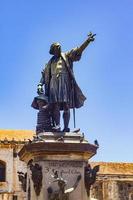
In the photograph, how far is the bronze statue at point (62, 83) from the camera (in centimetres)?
1132

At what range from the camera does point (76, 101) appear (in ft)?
38.0

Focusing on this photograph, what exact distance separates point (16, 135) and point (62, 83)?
33.4 m

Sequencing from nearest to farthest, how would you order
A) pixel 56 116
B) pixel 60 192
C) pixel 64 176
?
pixel 60 192
pixel 64 176
pixel 56 116

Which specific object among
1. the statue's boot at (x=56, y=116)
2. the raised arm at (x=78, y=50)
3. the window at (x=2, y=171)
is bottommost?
the statue's boot at (x=56, y=116)

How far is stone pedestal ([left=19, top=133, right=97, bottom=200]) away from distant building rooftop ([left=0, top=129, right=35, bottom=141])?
32677 mm

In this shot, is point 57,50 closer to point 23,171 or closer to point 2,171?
point 23,171

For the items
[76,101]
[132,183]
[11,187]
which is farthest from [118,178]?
[76,101]

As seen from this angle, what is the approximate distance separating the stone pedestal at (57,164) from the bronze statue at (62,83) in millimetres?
669

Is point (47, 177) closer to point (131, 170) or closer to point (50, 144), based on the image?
point (50, 144)

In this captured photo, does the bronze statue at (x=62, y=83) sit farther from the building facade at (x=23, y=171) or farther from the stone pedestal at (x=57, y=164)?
the building facade at (x=23, y=171)

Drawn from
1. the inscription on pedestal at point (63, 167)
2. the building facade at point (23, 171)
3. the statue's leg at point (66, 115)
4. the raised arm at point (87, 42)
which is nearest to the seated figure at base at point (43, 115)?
the statue's leg at point (66, 115)

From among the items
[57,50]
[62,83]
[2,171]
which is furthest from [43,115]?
[2,171]

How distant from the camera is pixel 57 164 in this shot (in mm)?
10523

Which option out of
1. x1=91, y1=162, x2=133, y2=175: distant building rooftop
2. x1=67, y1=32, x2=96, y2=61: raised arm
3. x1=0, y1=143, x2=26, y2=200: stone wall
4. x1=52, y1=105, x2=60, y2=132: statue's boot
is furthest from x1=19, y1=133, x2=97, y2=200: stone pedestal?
x1=91, y1=162, x2=133, y2=175: distant building rooftop
